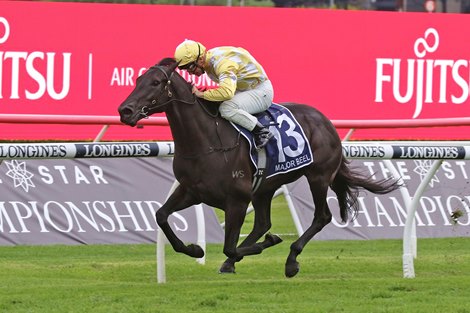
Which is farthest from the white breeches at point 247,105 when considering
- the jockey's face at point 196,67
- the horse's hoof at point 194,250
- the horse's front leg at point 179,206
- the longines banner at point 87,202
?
the longines banner at point 87,202

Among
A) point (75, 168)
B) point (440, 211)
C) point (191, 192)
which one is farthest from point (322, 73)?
point (191, 192)

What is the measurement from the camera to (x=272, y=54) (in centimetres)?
1758

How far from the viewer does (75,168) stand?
34.6ft

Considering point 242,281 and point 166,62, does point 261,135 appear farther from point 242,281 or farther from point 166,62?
point 242,281

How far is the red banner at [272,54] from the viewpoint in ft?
53.4

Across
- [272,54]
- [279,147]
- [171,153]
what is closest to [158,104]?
[279,147]

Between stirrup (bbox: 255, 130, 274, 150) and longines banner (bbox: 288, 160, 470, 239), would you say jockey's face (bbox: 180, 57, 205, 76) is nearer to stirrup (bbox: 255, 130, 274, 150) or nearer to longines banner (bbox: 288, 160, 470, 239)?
stirrup (bbox: 255, 130, 274, 150)

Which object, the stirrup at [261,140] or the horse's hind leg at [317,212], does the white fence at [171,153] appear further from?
the stirrup at [261,140]

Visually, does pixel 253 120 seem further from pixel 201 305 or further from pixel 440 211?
pixel 440 211

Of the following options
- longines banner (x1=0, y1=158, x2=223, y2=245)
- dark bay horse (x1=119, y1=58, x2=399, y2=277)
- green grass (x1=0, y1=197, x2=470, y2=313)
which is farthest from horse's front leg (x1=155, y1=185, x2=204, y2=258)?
longines banner (x1=0, y1=158, x2=223, y2=245)

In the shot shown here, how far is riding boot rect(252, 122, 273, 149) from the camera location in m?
8.17

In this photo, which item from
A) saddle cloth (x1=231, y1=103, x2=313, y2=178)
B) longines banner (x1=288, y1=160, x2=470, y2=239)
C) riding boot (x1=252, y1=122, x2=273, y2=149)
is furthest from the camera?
longines banner (x1=288, y1=160, x2=470, y2=239)

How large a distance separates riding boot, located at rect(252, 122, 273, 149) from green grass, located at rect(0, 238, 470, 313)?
0.85m

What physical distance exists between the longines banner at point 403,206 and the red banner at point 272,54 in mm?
5297
